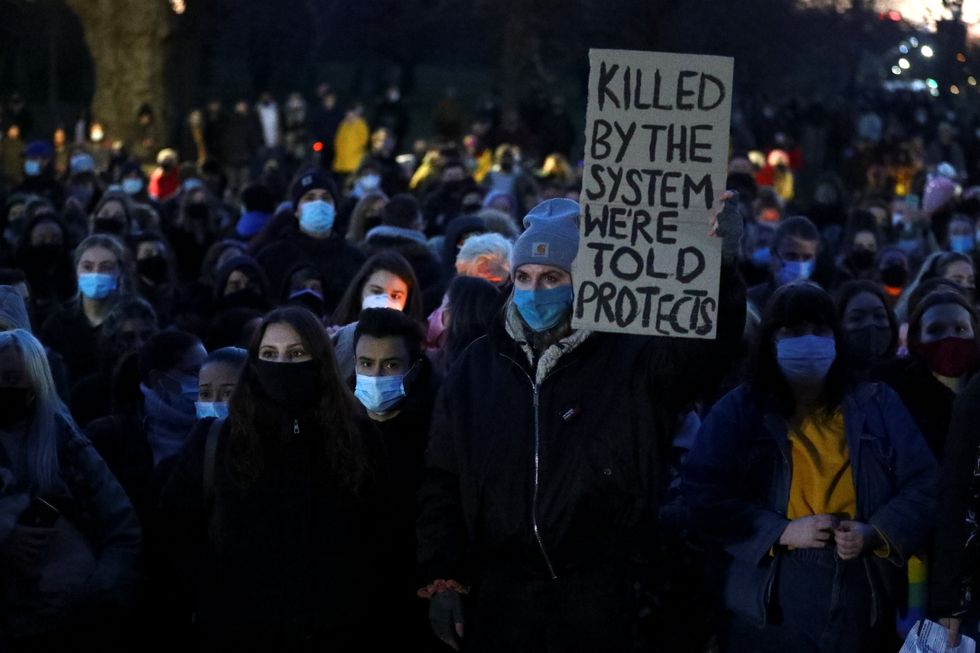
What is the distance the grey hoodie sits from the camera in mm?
7402

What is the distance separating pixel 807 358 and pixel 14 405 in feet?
8.75

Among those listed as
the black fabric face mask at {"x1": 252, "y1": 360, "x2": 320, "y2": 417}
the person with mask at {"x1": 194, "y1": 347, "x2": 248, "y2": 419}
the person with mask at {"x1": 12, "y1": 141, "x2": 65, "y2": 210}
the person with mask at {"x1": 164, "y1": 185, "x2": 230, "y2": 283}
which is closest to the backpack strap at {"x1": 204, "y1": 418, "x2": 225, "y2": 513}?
the black fabric face mask at {"x1": 252, "y1": 360, "x2": 320, "y2": 417}

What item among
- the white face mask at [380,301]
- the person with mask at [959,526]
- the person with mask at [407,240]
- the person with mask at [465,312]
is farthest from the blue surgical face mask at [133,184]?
the person with mask at [959,526]

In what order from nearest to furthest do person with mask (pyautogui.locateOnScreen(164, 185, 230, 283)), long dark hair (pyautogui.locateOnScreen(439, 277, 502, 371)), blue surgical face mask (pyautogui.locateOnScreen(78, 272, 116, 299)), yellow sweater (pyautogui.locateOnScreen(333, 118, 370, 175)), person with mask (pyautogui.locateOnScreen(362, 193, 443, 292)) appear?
long dark hair (pyautogui.locateOnScreen(439, 277, 502, 371)) → blue surgical face mask (pyautogui.locateOnScreen(78, 272, 116, 299)) → person with mask (pyautogui.locateOnScreen(362, 193, 443, 292)) → person with mask (pyautogui.locateOnScreen(164, 185, 230, 283)) → yellow sweater (pyautogui.locateOnScreen(333, 118, 370, 175))

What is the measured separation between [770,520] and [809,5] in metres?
46.0

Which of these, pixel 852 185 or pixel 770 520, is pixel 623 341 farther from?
pixel 852 185

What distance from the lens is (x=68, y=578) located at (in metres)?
6.05

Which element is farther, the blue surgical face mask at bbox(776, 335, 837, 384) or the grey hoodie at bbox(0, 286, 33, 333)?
the grey hoodie at bbox(0, 286, 33, 333)

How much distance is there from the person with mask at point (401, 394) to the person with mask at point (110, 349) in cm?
161

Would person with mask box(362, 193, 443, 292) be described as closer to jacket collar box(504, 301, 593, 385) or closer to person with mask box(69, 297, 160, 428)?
person with mask box(69, 297, 160, 428)

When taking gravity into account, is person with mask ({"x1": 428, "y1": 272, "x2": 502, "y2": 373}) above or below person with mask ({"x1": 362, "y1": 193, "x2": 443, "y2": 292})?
below

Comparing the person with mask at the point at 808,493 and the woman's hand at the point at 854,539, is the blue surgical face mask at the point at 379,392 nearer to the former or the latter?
the person with mask at the point at 808,493

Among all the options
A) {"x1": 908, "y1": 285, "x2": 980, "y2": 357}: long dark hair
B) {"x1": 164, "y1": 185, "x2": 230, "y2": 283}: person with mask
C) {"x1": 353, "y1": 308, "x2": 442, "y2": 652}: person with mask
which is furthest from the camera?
{"x1": 164, "y1": 185, "x2": 230, "y2": 283}: person with mask

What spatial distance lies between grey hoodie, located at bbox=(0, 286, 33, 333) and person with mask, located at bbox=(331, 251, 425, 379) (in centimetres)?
146
